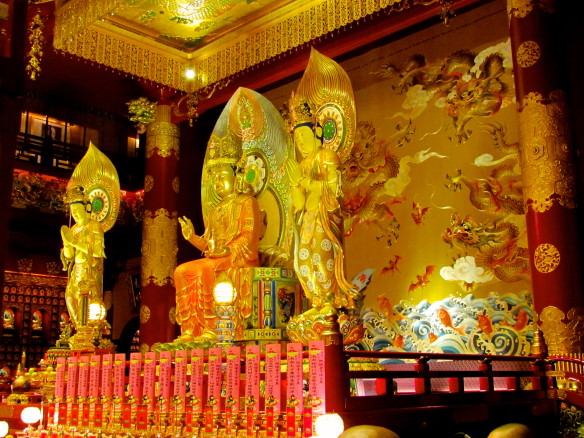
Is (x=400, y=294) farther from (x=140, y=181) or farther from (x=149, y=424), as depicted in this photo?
(x=140, y=181)

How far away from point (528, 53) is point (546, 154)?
683 millimetres

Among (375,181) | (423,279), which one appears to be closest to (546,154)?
(423,279)

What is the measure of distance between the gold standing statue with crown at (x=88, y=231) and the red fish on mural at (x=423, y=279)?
8.27 ft

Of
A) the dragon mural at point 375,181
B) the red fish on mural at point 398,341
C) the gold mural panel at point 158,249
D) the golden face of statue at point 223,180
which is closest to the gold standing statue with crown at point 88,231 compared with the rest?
the gold mural panel at point 158,249

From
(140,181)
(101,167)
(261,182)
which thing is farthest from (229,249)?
(140,181)

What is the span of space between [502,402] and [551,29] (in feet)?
8.21

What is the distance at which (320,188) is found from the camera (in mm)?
4102

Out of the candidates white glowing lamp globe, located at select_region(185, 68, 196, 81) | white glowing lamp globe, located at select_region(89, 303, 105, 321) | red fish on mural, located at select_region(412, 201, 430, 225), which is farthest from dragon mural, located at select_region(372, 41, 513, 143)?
white glowing lamp globe, located at select_region(89, 303, 105, 321)

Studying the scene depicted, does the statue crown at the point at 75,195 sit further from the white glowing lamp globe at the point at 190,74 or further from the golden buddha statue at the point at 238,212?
the white glowing lamp globe at the point at 190,74

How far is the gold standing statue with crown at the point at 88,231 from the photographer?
19.2 feet

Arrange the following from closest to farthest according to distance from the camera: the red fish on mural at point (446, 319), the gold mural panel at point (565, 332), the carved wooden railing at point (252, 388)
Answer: the carved wooden railing at point (252, 388) → the gold mural panel at point (565, 332) → the red fish on mural at point (446, 319)

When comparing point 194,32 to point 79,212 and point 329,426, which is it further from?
point 329,426

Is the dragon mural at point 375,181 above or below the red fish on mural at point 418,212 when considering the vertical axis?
above

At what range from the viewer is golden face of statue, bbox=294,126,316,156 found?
166 inches
